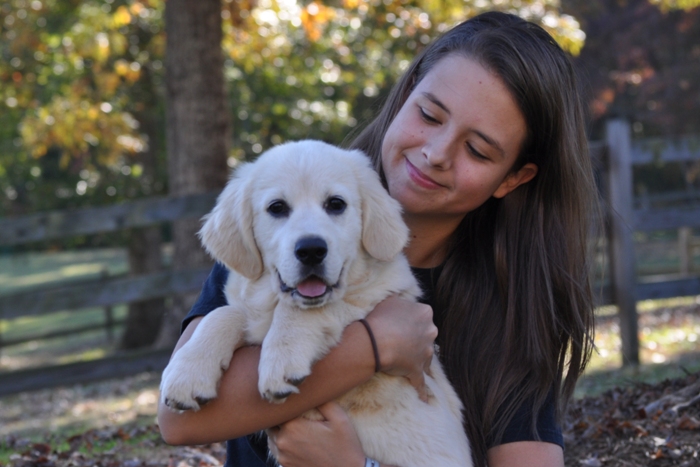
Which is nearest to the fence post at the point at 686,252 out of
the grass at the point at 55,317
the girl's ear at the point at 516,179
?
the grass at the point at 55,317

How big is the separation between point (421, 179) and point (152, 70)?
31.3ft

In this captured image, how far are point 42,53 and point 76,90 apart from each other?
1.90 meters

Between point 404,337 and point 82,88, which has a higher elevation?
point 82,88

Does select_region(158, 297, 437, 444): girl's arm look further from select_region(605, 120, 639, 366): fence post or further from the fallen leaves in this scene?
select_region(605, 120, 639, 366): fence post

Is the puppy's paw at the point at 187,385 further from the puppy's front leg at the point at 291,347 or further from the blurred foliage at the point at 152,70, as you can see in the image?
the blurred foliage at the point at 152,70

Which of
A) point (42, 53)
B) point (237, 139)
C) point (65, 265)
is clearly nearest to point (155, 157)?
point (237, 139)

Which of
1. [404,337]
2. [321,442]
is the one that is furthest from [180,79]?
[321,442]

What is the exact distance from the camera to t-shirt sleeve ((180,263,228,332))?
272 cm

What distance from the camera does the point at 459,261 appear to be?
3098mm

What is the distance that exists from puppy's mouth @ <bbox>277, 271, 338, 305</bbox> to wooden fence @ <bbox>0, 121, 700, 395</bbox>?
13.3ft

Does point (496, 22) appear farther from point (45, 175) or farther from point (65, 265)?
point (65, 265)

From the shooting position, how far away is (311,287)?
2.41 metres

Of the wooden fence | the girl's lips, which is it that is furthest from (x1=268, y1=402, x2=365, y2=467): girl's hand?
the wooden fence

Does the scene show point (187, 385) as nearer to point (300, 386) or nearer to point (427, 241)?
point (300, 386)
